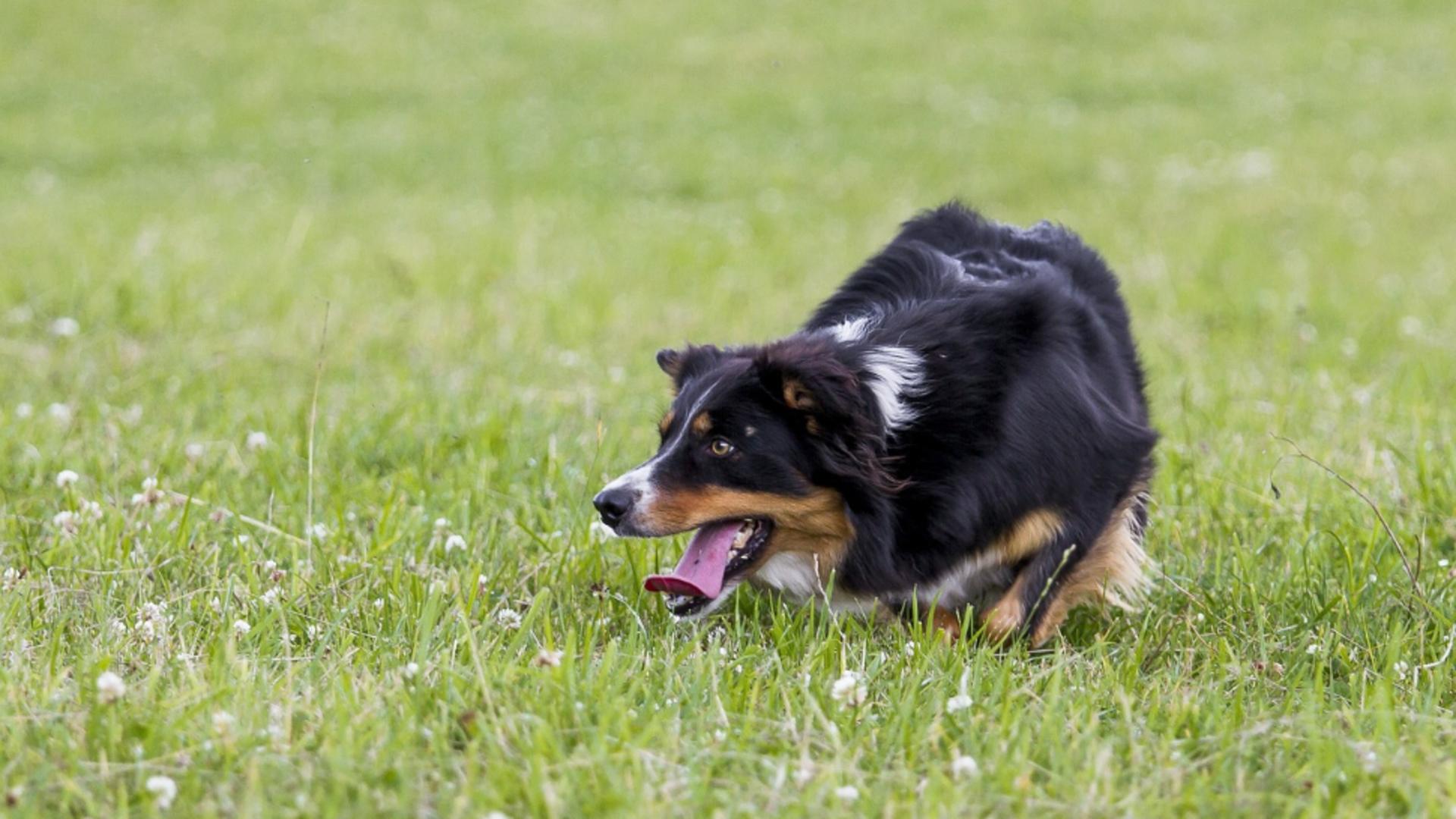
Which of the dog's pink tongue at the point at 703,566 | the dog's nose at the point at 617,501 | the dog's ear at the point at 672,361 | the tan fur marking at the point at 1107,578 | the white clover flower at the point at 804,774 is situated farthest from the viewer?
the dog's ear at the point at 672,361

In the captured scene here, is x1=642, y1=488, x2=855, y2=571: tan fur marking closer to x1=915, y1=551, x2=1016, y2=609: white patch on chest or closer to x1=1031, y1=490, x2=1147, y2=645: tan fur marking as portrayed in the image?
x1=915, y1=551, x2=1016, y2=609: white patch on chest

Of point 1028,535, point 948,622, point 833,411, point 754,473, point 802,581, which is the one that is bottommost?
point 948,622

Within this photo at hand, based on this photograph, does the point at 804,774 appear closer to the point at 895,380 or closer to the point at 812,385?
the point at 812,385

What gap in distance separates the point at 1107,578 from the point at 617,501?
129 cm

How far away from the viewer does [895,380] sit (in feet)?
11.4

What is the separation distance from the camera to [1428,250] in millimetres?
10148

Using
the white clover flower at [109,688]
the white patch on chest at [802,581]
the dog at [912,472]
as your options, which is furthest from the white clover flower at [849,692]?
the white clover flower at [109,688]

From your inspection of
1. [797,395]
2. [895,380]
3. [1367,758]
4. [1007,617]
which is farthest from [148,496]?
[1367,758]

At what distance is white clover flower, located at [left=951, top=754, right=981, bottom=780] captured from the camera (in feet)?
8.39

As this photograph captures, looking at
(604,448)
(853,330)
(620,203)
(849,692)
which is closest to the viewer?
(849,692)

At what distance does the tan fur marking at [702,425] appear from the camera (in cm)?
338

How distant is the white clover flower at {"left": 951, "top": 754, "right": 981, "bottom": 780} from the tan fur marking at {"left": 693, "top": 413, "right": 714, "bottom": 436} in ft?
3.47

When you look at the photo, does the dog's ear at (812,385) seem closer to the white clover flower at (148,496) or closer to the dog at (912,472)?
the dog at (912,472)

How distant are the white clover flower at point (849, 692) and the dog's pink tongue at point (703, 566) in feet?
1.71
